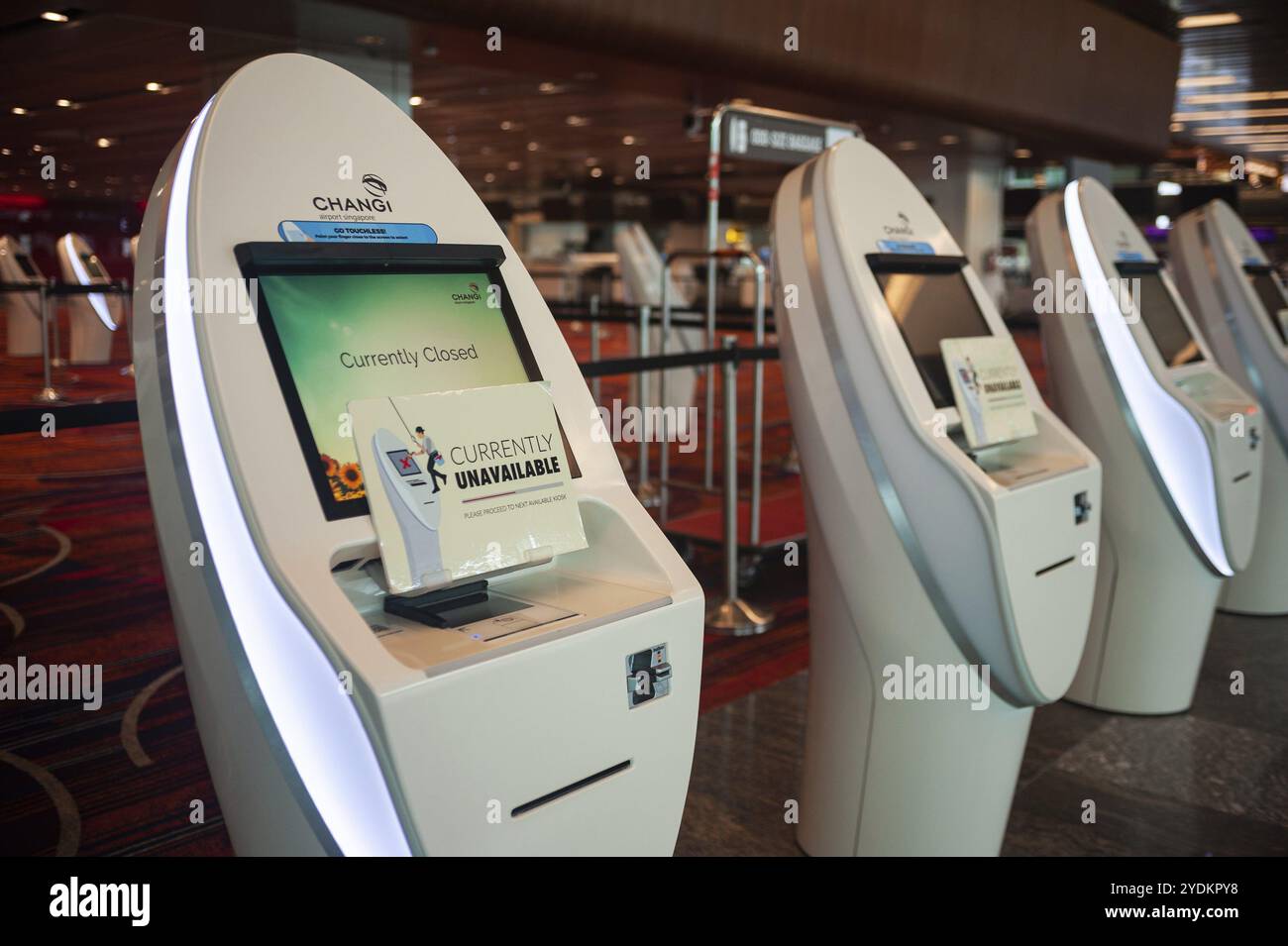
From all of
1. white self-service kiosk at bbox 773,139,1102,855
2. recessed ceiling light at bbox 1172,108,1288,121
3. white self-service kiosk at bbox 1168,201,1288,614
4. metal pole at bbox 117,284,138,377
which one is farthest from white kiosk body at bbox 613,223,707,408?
recessed ceiling light at bbox 1172,108,1288,121

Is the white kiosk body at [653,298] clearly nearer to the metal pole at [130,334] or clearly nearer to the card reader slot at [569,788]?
the metal pole at [130,334]

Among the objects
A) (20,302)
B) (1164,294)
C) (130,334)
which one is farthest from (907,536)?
(20,302)

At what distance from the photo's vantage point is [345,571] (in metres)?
1.38

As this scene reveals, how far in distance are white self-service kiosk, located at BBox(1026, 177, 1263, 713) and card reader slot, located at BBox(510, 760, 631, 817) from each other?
8.00ft

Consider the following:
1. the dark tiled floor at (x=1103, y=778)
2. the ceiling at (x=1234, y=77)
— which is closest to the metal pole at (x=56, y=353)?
the dark tiled floor at (x=1103, y=778)

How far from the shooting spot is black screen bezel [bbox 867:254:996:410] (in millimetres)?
2201

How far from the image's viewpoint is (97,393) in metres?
8.80

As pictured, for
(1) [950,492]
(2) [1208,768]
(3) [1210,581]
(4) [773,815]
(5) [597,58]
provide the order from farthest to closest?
(5) [597,58]
(3) [1210,581]
(2) [1208,768]
(4) [773,815]
(1) [950,492]

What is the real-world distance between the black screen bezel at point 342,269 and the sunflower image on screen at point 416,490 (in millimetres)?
55

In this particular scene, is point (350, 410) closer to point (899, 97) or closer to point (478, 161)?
point (899, 97)

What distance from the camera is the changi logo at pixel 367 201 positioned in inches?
56.3
